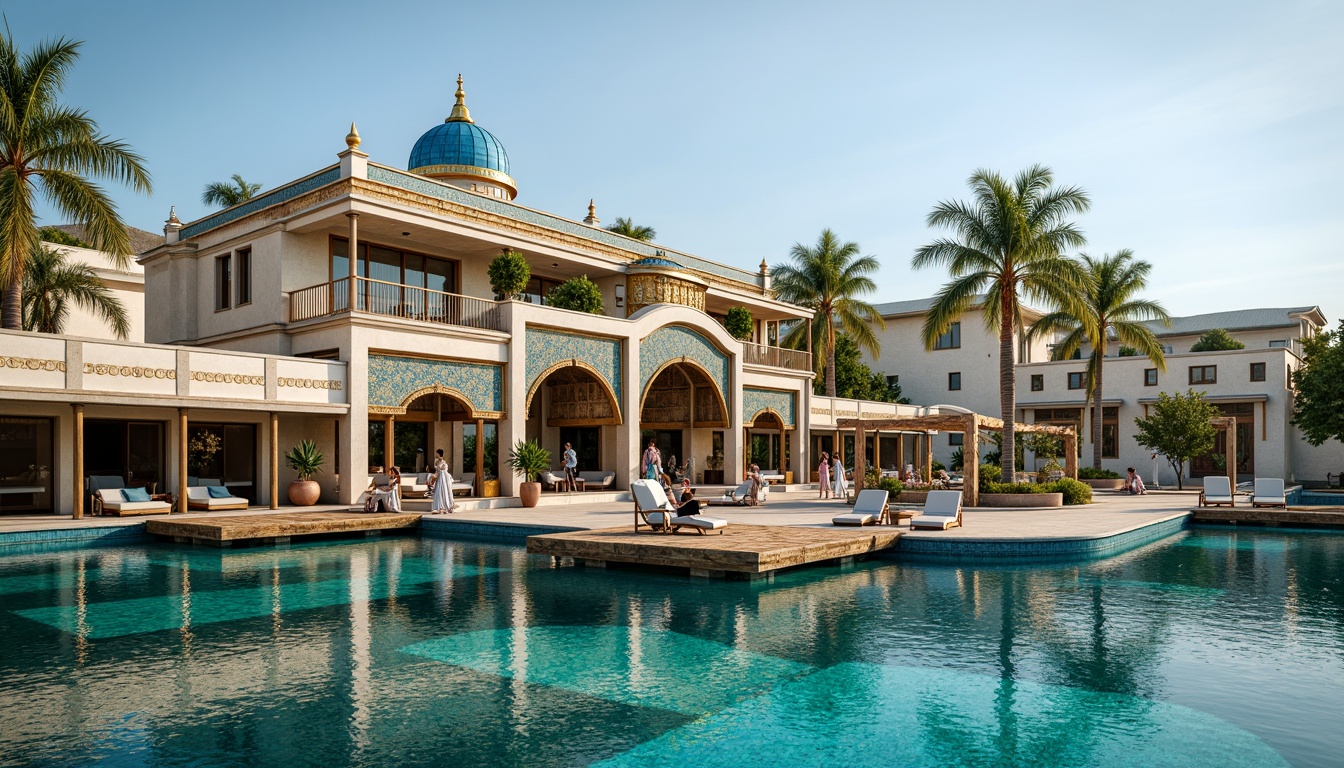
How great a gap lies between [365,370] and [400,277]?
5.22 metres

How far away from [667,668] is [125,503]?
50.6 feet

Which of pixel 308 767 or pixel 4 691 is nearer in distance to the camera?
pixel 308 767

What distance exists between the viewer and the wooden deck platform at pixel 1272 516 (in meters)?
19.8

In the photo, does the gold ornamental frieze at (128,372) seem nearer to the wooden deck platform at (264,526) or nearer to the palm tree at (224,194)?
the wooden deck platform at (264,526)

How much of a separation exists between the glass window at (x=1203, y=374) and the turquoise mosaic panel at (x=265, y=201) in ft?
114

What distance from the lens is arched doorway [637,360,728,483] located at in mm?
30891

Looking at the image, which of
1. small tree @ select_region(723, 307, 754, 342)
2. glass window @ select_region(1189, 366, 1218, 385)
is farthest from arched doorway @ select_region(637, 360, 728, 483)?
glass window @ select_region(1189, 366, 1218, 385)

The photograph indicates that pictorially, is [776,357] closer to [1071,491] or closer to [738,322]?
[738,322]

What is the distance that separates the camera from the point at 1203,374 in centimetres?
3853

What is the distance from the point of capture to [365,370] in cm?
2073

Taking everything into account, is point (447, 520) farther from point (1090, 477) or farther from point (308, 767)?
point (1090, 477)

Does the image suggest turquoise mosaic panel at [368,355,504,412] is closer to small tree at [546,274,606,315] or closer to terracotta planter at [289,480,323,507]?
terracotta planter at [289,480,323,507]

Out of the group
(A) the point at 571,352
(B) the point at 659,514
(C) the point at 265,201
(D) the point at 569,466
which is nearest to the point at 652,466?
(D) the point at 569,466

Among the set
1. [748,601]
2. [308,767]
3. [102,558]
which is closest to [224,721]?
[308,767]
